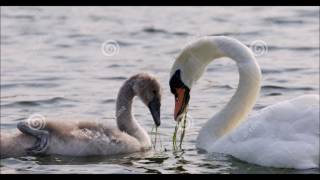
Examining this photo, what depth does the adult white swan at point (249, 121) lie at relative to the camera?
37.0ft

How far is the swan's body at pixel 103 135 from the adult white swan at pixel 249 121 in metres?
0.33

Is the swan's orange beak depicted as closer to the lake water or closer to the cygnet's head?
the cygnet's head

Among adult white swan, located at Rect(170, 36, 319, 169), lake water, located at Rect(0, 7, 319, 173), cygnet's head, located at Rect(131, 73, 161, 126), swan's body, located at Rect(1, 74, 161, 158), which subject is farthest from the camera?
cygnet's head, located at Rect(131, 73, 161, 126)

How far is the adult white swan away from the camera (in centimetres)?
1127

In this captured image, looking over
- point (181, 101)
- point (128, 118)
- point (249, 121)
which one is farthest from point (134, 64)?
point (249, 121)

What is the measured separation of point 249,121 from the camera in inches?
A: 468

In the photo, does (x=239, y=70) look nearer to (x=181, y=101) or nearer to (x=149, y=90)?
(x=181, y=101)

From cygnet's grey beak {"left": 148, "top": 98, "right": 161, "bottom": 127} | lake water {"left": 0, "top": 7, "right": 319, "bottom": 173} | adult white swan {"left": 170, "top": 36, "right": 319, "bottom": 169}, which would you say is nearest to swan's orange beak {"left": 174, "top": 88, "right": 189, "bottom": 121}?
adult white swan {"left": 170, "top": 36, "right": 319, "bottom": 169}

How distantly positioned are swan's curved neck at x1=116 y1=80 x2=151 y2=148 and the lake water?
0.16 meters

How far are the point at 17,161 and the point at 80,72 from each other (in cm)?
594
